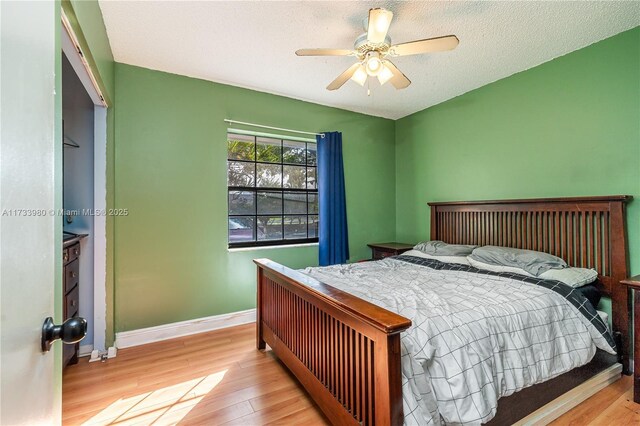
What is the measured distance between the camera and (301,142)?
3.83 metres

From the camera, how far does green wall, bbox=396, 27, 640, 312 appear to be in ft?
7.53

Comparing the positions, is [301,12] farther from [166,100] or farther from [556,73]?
[556,73]

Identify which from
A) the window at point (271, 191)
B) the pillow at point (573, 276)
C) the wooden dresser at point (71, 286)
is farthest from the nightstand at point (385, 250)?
the wooden dresser at point (71, 286)

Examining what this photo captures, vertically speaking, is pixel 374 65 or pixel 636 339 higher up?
pixel 374 65

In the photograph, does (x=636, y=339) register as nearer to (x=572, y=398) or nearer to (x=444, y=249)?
(x=572, y=398)

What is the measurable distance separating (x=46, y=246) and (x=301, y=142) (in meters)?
3.30

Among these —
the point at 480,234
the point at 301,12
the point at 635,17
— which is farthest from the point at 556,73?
the point at 301,12

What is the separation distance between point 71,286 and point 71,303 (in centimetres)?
12

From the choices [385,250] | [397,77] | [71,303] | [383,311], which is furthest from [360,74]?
[71,303]

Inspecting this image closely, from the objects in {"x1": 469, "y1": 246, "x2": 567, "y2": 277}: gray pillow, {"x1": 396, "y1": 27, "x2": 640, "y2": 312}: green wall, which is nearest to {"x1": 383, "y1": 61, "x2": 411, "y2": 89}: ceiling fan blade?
{"x1": 396, "y1": 27, "x2": 640, "y2": 312}: green wall

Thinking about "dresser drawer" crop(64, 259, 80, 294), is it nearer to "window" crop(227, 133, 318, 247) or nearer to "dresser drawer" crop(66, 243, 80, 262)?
"dresser drawer" crop(66, 243, 80, 262)

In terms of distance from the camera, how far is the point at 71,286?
2.22m

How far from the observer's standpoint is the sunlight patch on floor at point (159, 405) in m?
1.74

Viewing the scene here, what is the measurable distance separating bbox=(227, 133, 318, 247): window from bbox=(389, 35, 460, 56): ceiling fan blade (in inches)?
78.2
